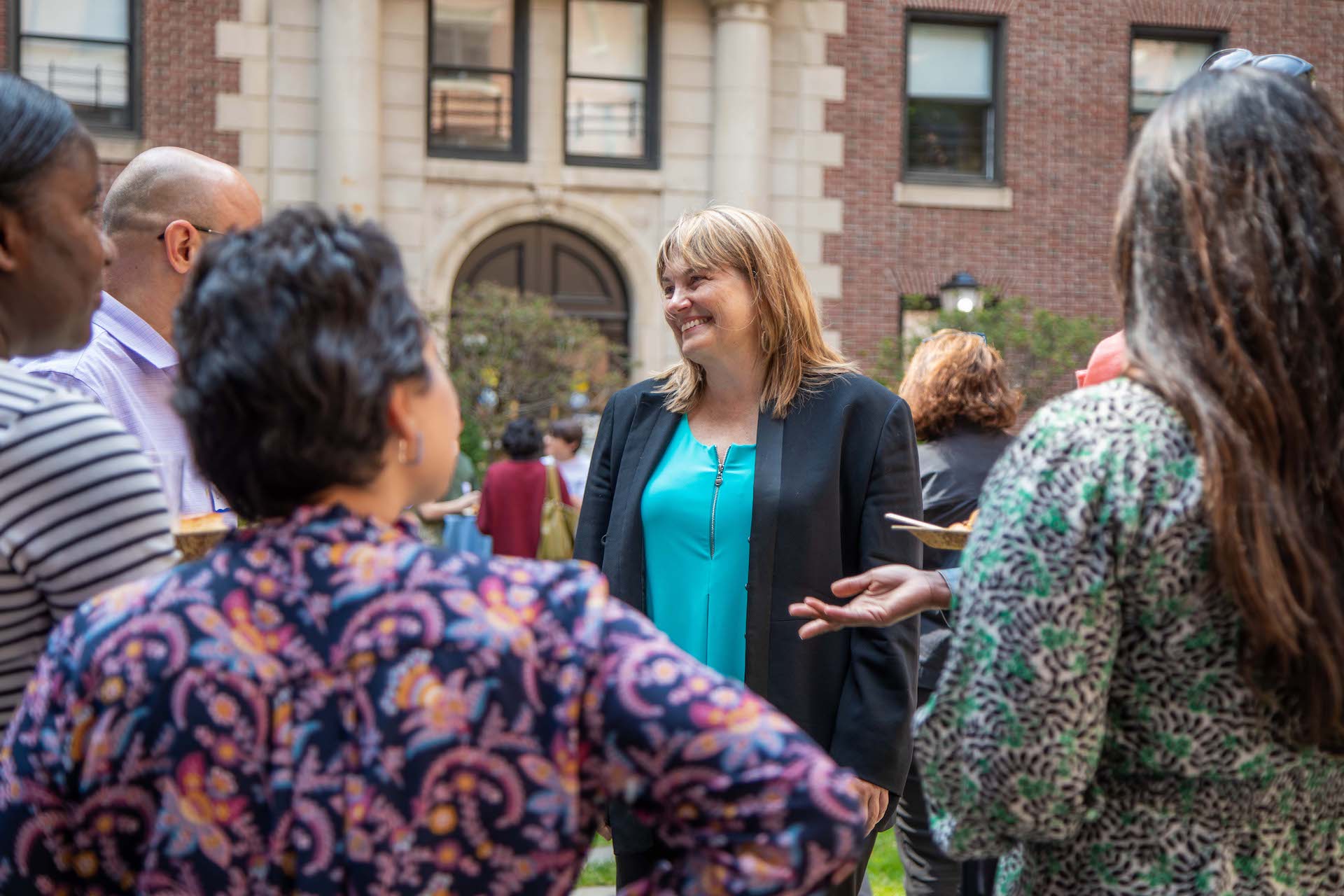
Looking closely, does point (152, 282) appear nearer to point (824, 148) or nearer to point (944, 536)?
point (944, 536)

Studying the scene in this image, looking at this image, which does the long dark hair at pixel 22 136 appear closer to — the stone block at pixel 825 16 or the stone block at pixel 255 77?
the stone block at pixel 255 77

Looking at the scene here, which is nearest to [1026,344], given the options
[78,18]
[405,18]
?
[405,18]

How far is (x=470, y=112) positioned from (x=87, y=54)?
156 inches

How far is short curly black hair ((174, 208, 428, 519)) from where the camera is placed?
133cm

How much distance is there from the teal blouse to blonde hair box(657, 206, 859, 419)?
22 centimetres

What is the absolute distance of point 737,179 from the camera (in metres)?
14.3

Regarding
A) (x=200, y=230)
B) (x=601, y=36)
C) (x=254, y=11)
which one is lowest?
(x=200, y=230)

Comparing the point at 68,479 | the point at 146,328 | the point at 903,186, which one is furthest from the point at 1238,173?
the point at 903,186

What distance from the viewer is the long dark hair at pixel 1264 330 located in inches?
58.1

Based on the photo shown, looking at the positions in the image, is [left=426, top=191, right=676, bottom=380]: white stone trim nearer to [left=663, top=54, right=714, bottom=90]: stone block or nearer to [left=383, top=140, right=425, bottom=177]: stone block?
[left=383, top=140, right=425, bottom=177]: stone block

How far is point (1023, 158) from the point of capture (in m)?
15.5

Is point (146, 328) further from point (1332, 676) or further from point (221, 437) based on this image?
point (1332, 676)

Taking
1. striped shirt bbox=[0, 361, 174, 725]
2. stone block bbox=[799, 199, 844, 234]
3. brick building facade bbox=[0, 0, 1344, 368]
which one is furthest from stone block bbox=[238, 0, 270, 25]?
striped shirt bbox=[0, 361, 174, 725]

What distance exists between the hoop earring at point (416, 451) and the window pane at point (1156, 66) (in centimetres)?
1612
